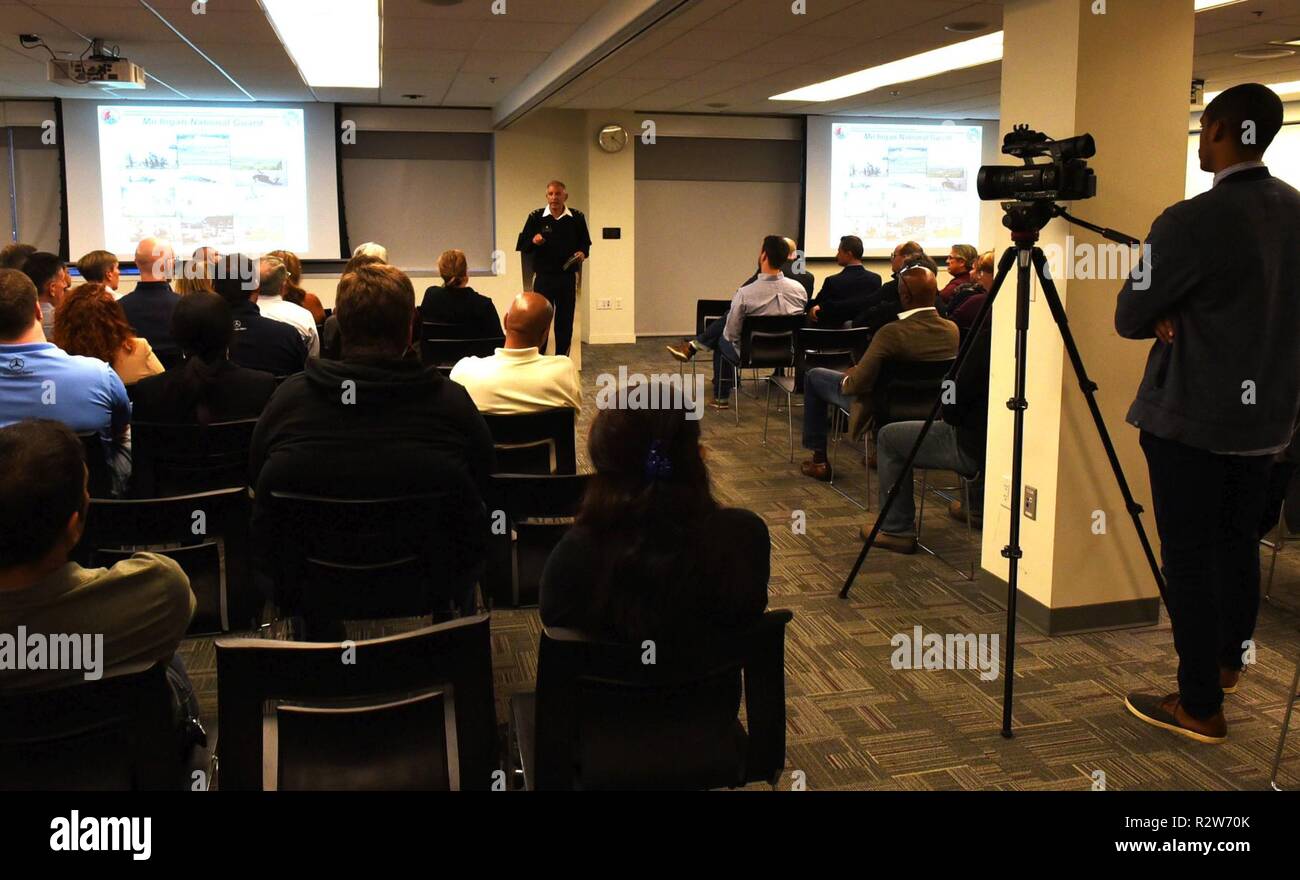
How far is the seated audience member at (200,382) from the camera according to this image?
10.9 feet

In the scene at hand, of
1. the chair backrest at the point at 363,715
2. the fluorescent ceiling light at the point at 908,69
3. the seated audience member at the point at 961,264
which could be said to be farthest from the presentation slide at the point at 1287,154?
the chair backrest at the point at 363,715

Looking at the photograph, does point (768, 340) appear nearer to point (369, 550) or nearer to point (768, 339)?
point (768, 339)

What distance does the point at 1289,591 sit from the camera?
4070 millimetres

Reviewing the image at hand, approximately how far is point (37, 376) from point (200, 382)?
1.53ft

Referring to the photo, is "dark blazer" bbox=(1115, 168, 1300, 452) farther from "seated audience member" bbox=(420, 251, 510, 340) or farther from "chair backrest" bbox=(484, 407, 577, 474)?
"seated audience member" bbox=(420, 251, 510, 340)

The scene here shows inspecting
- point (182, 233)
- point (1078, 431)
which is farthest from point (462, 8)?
point (182, 233)

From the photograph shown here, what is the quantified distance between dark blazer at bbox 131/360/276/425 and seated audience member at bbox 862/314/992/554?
7.66ft

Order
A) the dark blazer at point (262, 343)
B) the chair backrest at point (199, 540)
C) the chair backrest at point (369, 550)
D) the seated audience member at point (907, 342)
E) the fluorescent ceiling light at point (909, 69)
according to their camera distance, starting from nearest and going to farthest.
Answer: the chair backrest at point (369, 550) → the chair backrest at point (199, 540) → the dark blazer at point (262, 343) → the seated audience member at point (907, 342) → the fluorescent ceiling light at point (909, 69)

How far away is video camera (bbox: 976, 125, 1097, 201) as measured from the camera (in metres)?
3.04

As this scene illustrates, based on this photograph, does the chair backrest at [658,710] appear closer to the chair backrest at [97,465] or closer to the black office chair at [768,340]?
the chair backrest at [97,465]

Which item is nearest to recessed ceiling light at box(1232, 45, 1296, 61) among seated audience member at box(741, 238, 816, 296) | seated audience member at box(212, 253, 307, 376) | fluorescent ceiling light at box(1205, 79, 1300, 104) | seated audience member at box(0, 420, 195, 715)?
fluorescent ceiling light at box(1205, 79, 1300, 104)

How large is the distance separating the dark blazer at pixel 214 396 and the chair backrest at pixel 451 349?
228cm

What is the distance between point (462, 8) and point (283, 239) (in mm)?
5802

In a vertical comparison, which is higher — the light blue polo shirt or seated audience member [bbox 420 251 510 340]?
seated audience member [bbox 420 251 510 340]
